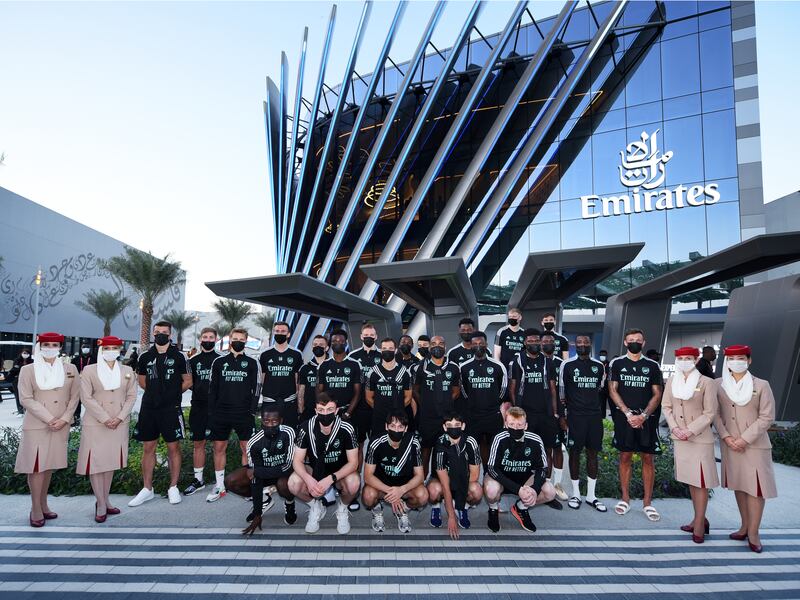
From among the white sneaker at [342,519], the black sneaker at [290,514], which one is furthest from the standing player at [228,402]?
the white sneaker at [342,519]

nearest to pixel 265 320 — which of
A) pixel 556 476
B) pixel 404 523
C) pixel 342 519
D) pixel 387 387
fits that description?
pixel 387 387

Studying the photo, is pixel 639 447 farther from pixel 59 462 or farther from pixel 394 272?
pixel 59 462

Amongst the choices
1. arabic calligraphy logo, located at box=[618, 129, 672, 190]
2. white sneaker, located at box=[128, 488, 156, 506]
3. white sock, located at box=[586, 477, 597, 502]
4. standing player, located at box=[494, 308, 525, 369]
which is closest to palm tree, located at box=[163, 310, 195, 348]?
arabic calligraphy logo, located at box=[618, 129, 672, 190]

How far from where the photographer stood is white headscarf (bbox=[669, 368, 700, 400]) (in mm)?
5180

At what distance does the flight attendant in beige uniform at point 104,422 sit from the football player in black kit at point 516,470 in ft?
14.9

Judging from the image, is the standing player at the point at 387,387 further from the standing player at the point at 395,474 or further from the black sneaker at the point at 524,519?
the black sneaker at the point at 524,519

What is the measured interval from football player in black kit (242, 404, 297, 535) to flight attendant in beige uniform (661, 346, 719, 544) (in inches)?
175

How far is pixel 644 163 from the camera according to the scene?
22188 mm

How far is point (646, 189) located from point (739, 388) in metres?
20.2

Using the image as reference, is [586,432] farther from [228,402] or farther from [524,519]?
[228,402]

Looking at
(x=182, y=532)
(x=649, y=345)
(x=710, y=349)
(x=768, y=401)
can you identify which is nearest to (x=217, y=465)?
(x=182, y=532)

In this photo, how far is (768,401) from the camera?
4770 mm

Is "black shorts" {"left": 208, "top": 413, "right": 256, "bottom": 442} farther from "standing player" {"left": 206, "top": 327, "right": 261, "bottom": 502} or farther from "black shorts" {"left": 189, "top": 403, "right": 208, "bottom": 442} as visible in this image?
"black shorts" {"left": 189, "top": 403, "right": 208, "bottom": 442}

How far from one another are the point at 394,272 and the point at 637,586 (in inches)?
295
